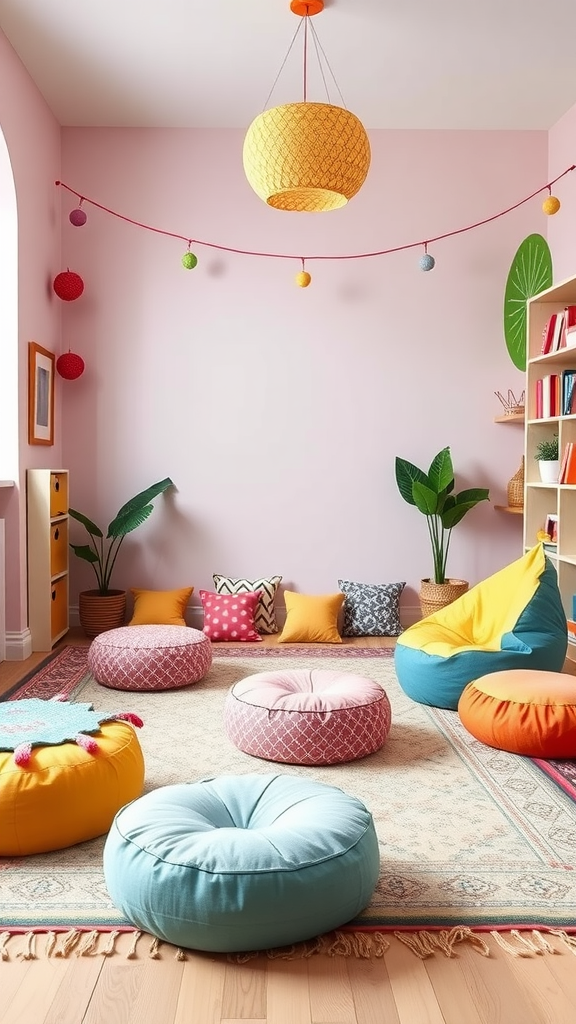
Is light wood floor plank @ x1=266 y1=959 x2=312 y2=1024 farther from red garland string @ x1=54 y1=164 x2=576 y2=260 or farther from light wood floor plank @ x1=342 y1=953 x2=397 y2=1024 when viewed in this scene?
red garland string @ x1=54 y1=164 x2=576 y2=260

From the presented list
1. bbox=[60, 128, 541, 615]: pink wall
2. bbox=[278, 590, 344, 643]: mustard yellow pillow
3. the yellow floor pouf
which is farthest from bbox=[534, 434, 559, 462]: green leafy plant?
the yellow floor pouf

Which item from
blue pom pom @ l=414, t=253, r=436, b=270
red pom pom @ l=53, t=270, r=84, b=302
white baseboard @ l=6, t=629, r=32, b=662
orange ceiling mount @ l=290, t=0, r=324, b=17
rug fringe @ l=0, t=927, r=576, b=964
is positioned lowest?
rug fringe @ l=0, t=927, r=576, b=964

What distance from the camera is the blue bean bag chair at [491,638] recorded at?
11.3 ft

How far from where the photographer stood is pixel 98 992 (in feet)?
5.52

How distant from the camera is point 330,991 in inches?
66.4

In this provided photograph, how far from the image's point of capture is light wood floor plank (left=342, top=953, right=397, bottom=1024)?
1614 mm

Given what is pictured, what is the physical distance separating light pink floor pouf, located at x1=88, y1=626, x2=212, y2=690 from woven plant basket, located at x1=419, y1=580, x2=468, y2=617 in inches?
61.7

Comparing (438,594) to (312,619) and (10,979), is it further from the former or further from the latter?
(10,979)

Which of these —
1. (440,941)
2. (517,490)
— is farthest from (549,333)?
(440,941)

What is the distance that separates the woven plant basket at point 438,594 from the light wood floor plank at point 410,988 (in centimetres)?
323

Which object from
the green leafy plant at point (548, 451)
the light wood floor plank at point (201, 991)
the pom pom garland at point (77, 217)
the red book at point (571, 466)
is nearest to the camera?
the light wood floor plank at point (201, 991)

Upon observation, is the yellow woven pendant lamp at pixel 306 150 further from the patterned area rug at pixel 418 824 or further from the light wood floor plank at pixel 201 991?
the light wood floor plank at pixel 201 991

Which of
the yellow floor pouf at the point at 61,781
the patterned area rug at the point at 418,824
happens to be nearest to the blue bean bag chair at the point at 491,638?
the patterned area rug at the point at 418,824

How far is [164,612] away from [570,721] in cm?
272
